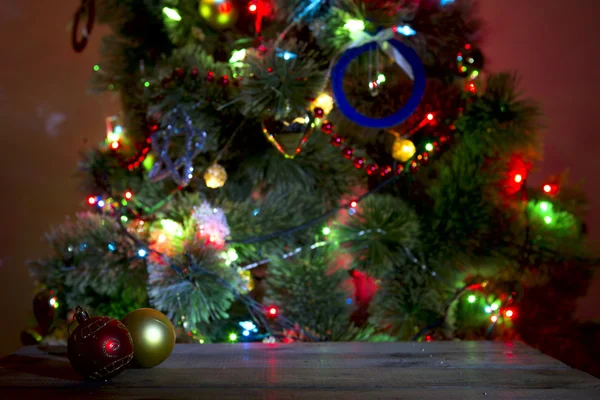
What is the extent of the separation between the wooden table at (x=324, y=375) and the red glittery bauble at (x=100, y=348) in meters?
0.02

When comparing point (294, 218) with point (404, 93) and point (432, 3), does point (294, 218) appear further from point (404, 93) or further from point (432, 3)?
point (432, 3)

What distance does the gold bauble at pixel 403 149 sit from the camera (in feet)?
2.78

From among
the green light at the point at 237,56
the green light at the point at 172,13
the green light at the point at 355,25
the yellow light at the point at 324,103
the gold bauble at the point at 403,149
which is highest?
the green light at the point at 172,13

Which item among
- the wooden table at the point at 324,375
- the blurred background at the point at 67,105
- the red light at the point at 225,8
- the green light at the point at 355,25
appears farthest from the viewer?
the blurred background at the point at 67,105

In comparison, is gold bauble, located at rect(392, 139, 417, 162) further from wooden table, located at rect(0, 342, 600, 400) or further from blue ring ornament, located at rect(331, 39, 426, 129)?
wooden table, located at rect(0, 342, 600, 400)

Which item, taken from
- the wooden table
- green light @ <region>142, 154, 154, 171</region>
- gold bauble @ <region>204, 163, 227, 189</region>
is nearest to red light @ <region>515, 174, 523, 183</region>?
the wooden table

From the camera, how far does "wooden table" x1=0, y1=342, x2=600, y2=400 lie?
52cm

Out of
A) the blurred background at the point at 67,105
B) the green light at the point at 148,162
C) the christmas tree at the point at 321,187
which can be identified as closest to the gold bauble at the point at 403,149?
the christmas tree at the point at 321,187

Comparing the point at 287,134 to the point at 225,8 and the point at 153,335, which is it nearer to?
the point at 225,8

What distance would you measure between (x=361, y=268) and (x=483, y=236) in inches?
7.9

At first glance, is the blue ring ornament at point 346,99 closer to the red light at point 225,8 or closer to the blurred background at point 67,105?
the red light at point 225,8

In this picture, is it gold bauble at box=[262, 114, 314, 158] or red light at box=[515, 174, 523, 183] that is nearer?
gold bauble at box=[262, 114, 314, 158]

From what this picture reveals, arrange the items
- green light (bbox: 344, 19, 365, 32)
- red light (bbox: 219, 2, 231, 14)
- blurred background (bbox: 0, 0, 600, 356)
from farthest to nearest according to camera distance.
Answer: blurred background (bbox: 0, 0, 600, 356)
red light (bbox: 219, 2, 231, 14)
green light (bbox: 344, 19, 365, 32)

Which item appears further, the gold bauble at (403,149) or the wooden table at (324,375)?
the gold bauble at (403,149)
